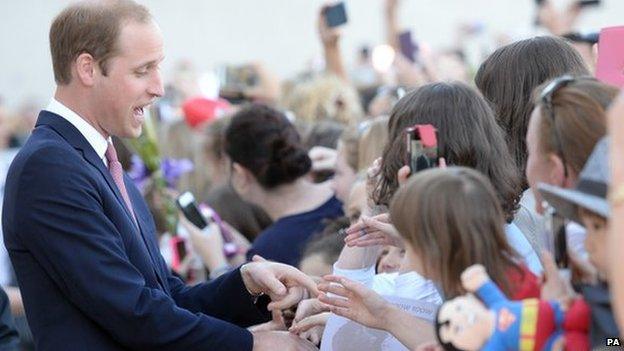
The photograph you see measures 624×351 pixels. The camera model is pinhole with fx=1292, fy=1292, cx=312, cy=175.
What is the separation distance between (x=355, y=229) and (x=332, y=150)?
275 cm

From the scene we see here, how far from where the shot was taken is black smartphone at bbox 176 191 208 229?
5.54 meters

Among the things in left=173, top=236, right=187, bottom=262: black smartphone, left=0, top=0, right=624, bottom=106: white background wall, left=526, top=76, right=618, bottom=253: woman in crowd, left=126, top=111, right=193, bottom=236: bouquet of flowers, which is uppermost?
left=526, top=76, right=618, bottom=253: woman in crowd

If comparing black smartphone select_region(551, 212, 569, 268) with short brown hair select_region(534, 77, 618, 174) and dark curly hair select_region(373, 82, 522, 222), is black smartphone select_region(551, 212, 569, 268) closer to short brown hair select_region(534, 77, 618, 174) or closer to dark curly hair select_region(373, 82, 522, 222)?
short brown hair select_region(534, 77, 618, 174)

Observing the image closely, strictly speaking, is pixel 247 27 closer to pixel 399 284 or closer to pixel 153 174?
pixel 153 174

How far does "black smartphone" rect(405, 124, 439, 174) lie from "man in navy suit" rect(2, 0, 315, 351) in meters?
0.74

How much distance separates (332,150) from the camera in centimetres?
608

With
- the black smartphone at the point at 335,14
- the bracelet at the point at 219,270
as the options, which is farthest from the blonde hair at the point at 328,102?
the bracelet at the point at 219,270

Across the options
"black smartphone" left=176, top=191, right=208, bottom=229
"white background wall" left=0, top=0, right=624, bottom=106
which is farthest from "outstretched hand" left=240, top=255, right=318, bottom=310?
"white background wall" left=0, top=0, right=624, bottom=106

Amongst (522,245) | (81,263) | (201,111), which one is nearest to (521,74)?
(522,245)

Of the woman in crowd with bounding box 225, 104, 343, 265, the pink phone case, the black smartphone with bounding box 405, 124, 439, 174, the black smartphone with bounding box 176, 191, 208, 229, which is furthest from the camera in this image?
the black smartphone with bounding box 176, 191, 208, 229

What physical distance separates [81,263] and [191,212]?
2308mm

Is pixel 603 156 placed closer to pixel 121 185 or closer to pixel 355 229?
pixel 355 229

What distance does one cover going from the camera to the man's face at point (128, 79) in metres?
3.50

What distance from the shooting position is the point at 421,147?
2.99 meters
